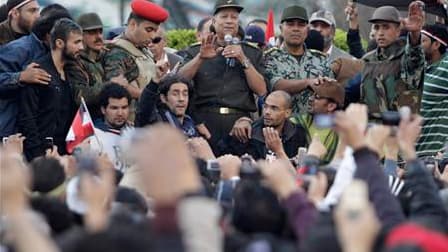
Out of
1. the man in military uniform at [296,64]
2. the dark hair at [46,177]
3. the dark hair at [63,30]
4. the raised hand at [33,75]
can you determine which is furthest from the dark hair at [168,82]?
the dark hair at [46,177]

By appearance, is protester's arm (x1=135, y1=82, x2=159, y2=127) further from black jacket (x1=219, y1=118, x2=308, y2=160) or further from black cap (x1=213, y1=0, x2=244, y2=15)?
black cap (x1=213, y1=0, x2=244, y2=15)

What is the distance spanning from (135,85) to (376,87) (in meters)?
1.98

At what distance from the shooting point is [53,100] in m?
12.1

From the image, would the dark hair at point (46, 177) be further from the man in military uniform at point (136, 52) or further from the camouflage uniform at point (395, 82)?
Answer: the camouflage uniform at point (395, 82)

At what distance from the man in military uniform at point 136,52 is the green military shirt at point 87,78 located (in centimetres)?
9

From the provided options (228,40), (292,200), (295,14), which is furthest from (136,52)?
(292,200)

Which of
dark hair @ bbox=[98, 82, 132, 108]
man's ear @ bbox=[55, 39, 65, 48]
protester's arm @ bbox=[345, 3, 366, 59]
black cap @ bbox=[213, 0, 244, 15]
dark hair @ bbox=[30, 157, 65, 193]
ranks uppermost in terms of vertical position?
dark hair @ bbox=[30, 157, 65, 193]

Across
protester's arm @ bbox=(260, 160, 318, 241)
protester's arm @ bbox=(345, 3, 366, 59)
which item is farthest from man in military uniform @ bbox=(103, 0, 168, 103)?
protester's arm @ bbox=(260, 160, 318, 241)

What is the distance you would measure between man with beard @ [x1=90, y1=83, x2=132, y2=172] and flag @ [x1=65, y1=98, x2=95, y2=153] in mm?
70

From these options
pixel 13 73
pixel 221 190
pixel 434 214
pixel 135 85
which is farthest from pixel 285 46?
pixel 434 214

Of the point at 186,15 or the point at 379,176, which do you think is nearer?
the point at 379,176

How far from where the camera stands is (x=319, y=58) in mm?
13375

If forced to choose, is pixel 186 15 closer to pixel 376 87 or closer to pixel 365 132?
pixel 376 87

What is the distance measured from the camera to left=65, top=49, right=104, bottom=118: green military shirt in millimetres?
12090
